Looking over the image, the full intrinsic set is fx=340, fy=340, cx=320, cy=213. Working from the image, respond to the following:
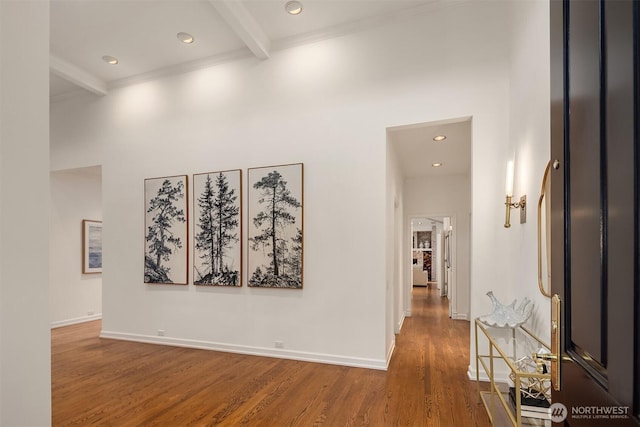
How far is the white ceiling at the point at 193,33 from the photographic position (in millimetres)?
3758

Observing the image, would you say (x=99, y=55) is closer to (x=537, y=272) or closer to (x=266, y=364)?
(x=266, y=364)

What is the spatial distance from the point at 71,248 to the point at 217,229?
3.78m

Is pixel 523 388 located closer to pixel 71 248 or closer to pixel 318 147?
pixel 318 147

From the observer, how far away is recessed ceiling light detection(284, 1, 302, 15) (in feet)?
12.2

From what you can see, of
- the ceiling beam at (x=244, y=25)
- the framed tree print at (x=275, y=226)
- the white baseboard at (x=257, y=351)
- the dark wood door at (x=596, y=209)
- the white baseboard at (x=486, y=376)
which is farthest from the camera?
the framed tree print at (x=275, y=226)

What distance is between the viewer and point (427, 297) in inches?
385

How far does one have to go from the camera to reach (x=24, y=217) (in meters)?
1.06

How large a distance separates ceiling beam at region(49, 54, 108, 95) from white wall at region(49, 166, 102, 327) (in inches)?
52.4

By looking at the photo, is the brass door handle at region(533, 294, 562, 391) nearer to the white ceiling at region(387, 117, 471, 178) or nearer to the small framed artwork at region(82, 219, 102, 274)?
the white ceiling at region(387, 117, 471, 178)

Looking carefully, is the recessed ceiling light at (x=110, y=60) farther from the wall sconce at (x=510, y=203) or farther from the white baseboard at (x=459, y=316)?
the white baseboard at (x=459, y=316)

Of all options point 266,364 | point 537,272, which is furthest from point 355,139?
point 266,364

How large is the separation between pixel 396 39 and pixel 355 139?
1.22 meters

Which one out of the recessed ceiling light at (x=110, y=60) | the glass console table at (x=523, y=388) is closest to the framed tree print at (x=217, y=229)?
the recessed ceiling light at (x=110, y=60)

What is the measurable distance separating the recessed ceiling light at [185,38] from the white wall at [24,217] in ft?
11.6
